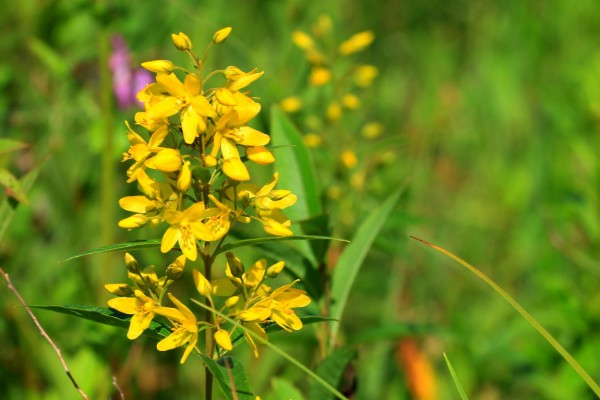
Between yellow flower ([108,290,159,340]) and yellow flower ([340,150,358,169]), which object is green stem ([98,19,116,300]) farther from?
yellow flower ([108,290,159,340])

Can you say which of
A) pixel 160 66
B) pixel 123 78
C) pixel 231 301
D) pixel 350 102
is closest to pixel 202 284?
pixel 231 301

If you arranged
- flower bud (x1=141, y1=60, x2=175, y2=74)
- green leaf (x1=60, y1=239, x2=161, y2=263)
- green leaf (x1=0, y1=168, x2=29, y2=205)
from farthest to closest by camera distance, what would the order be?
green leaf (x1=0, y1=168, x2=29, y2=205)
flower bud (x1=141, y1=60, x2=175, y2=74)
green leaf (x1=60, y1=239, x2=161, y2=263)

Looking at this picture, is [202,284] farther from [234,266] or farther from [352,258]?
[352,258]

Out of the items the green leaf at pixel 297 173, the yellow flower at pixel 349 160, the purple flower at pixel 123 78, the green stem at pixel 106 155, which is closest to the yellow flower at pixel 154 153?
the green leaf at pixel 297 173

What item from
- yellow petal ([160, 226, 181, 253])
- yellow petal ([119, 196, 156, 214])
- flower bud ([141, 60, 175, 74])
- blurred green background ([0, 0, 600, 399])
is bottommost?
blurred green background ([0, 0, 600, 399])

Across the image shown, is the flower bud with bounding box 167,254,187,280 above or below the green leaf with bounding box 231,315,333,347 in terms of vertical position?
→ above

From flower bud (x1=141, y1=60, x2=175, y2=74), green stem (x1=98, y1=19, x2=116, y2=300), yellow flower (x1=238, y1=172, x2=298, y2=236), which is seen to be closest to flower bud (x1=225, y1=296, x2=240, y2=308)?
yellow flower (x1=238, y1=172, x2=298, y2=236)

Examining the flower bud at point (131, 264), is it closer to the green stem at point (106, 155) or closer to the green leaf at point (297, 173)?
the green leaf at point (297, 173)
